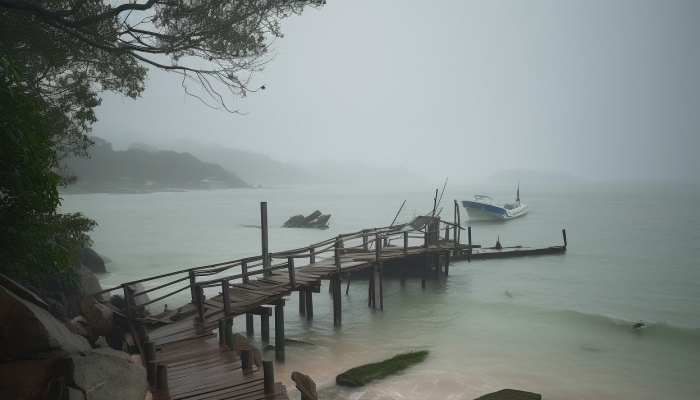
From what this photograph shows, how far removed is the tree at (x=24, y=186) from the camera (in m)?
6.00

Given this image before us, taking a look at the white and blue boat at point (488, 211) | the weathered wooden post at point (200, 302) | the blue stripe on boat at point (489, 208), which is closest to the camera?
the weathered wooden post at point (200, 302)

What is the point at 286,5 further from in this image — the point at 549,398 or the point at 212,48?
the point at 549,398

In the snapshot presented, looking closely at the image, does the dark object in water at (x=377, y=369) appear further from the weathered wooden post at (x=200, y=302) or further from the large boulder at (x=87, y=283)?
the large boulder at (x=87, y=283)

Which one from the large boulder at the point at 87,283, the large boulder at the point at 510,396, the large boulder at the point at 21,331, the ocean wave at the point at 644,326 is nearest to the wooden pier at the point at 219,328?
the large boulder at the point at 21,331

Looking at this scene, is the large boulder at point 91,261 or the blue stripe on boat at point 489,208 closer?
the large boulder at point 91,261

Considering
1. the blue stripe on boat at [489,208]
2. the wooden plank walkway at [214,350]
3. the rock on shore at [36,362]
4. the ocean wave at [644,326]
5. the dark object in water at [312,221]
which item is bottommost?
the ocean wave at [644,326]

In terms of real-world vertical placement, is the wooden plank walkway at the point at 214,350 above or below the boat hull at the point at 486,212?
above

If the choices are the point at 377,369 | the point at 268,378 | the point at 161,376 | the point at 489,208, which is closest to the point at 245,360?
the point at 268,378

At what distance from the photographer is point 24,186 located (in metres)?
6.43

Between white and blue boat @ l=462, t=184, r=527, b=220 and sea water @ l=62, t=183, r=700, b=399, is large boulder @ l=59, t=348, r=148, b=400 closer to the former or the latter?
sea water @ l=62, t=183, r=700, b=399

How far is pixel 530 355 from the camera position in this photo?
Answer: 14969 millimetres

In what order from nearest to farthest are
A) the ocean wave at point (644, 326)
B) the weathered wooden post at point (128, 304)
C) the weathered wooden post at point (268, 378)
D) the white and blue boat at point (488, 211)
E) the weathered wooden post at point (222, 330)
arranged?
the weathered wooden post at point (268, 378), the weathered wooden post at point (222, 330), the weathered wooden post at point (128, 304), the ocean wave at point (644, 326), the white and blue boat at point (488, 211)

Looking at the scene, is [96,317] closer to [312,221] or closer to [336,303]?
[336,303]

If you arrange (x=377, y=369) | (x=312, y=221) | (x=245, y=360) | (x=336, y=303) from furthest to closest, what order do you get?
1. (x=312, y=221)
2. (x=336, y=303)
3. (x=377, y=369)
4. (x=245, y=360)
